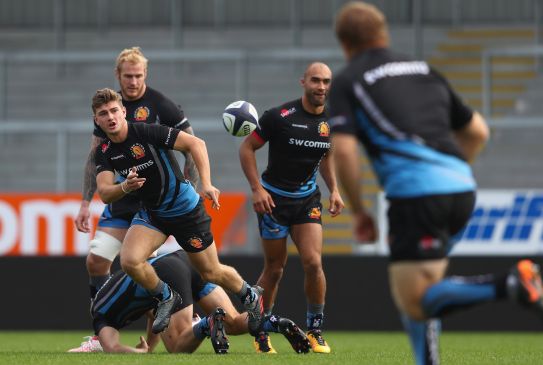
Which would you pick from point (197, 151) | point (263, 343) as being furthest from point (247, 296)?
point (197, 151)

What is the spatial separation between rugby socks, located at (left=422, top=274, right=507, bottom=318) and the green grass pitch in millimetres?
2321

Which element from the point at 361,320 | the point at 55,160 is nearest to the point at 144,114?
the point at 361,320

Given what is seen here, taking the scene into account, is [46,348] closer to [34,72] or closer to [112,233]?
[112,233]

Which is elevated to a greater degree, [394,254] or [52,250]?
[394,254]

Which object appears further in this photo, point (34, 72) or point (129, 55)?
point (34, 72)

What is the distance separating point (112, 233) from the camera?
9.55 metres

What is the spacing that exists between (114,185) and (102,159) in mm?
284

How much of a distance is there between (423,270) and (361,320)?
27.9 feet

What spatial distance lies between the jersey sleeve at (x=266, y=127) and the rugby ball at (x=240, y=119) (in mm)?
68

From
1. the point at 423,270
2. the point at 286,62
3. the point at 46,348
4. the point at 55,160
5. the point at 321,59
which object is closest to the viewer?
the point at 423,270

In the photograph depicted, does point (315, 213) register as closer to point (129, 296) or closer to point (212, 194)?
point (129, 296)

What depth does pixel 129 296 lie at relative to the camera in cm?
878

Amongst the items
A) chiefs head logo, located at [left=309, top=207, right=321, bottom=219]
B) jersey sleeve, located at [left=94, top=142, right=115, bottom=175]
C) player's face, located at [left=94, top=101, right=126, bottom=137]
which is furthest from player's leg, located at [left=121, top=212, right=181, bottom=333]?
chiefs head logo, located at [left=309, top=207, right=321, bottom=219]

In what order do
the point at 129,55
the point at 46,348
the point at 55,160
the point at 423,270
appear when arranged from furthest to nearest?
the point at 55,160
the point at 46,348
the point at 129,55
the point at 423,270
